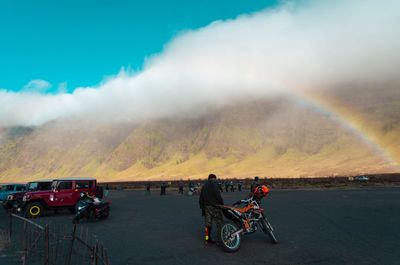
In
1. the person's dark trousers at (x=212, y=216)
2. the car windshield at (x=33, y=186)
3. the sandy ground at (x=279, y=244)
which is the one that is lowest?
the sandy ground at (x=279, y=244)

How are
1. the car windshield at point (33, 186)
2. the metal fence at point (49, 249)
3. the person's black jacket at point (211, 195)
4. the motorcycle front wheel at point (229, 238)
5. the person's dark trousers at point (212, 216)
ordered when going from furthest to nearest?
the car windshield at point (33, 186) < the person's black jacket at point (211, 195) < the person's dark trousers at point (212, 216) < the motorcycle front wheel at point (229, 238) < the metal fence at point (49, 249)

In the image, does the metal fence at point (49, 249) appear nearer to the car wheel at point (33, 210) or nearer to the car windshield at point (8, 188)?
the car wheel at point (33, 210)

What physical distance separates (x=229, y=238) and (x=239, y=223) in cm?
65

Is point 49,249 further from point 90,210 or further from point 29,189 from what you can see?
point 29,189

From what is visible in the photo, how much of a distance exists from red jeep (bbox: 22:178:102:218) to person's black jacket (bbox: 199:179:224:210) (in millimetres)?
13995

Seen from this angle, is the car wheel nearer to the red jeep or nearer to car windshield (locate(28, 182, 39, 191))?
the red jeep

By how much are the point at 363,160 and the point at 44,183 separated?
426 feet

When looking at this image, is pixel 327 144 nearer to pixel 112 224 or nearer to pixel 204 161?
pixel 204 161

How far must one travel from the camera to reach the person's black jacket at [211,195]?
11.9m

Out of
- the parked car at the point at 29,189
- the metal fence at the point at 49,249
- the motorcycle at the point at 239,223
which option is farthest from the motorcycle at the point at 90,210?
the motorcycle at the point at 239,223

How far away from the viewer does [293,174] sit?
137 m

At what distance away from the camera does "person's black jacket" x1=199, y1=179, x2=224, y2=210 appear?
11.9 meters

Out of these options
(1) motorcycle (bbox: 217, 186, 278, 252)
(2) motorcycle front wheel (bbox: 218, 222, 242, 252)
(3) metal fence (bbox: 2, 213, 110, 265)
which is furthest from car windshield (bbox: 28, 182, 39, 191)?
(2) motorcycle front wheel (bbox: 218, 222, 242, 252)

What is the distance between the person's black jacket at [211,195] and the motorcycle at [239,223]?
0.89 feet
